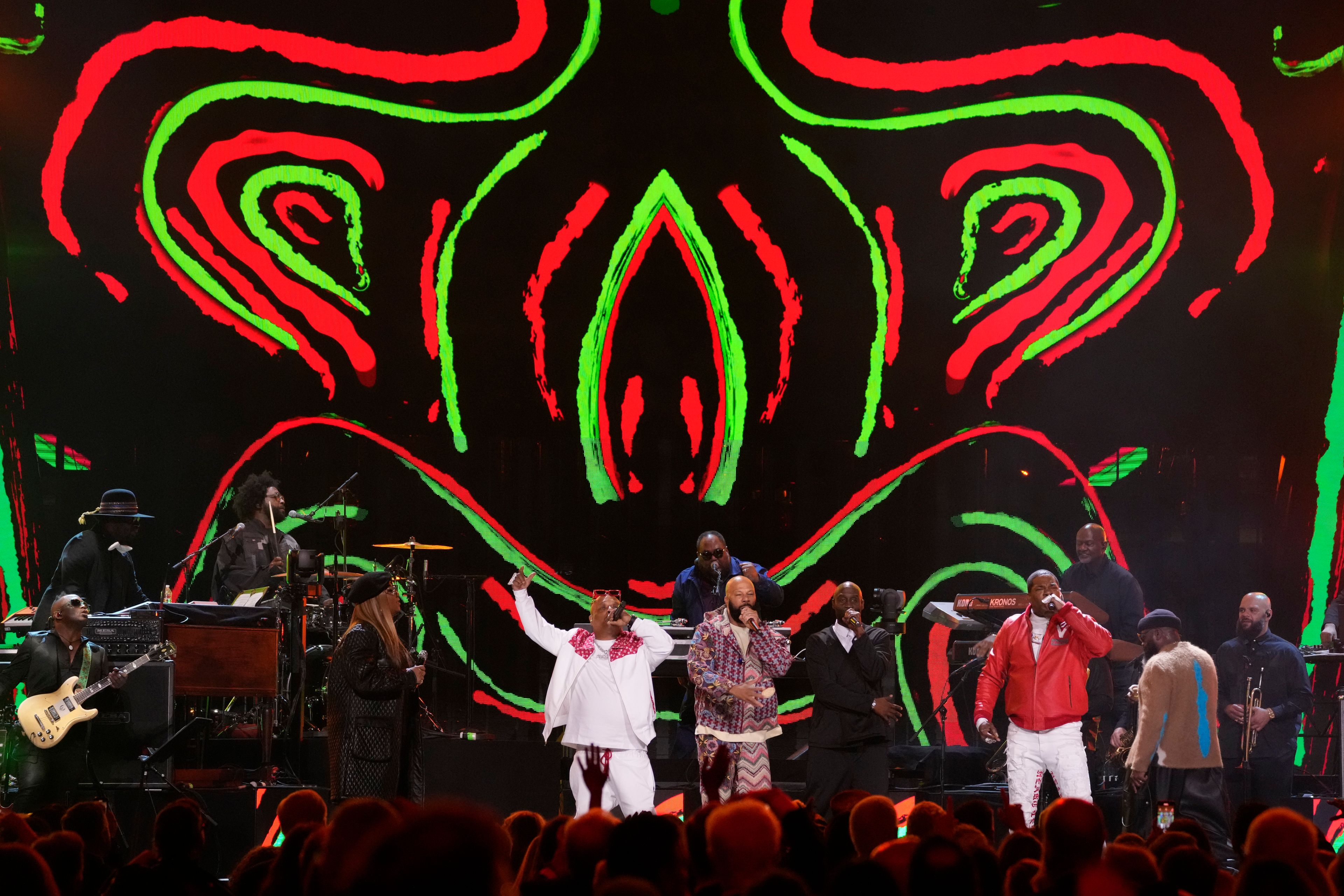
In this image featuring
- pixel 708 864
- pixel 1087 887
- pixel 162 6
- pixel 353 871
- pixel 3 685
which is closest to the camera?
pixel 353 871

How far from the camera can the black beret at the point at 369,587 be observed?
6.41 metres

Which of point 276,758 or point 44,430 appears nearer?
point 276,758

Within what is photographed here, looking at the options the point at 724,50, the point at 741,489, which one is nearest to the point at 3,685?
the point at 741,489

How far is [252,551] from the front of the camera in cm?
962

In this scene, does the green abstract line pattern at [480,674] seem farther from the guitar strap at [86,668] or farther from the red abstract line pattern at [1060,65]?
the red abstract line pattern at [1060,65]

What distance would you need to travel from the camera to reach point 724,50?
10.5 metres

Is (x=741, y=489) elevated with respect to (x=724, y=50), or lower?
lower

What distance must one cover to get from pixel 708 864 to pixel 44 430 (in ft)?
29.8

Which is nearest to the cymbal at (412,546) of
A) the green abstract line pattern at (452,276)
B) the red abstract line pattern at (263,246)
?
the green abstract line pattern at (452,276)

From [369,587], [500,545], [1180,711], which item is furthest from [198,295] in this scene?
[1180,711]

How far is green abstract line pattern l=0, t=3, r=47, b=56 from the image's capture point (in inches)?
404

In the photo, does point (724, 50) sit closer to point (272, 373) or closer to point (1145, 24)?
point (1145, 24)

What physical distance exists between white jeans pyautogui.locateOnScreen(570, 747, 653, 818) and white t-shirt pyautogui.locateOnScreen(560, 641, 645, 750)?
0.05 m

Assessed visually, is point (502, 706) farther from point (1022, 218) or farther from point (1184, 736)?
point (1022, 218)
